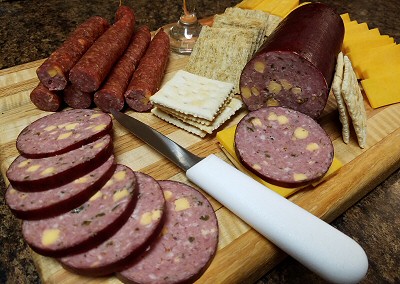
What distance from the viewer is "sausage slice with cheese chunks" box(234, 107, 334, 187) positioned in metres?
1.78

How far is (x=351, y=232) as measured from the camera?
185 centimetres

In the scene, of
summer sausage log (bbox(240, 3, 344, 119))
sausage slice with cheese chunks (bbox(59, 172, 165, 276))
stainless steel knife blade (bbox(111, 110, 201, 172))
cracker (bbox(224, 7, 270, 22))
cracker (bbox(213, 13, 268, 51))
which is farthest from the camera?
cracker (bbox(224, 7, 270, 22))

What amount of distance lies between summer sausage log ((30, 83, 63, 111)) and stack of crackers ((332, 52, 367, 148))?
4.87 ft

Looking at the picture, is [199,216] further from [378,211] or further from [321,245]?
[378,211]

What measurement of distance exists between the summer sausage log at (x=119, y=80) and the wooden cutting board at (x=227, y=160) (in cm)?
12

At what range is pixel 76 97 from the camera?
2.21 m

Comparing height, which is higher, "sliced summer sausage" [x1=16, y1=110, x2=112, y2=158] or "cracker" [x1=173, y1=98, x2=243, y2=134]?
"sliced summer sausage" [x1=16, y1=110, x2=112, y2=158]

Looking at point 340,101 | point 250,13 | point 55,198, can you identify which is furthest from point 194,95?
point 250,13

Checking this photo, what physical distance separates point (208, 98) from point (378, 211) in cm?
104

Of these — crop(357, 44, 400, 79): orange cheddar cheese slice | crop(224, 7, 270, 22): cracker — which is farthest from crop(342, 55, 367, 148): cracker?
crop(224, 7, 270, 22): cracker

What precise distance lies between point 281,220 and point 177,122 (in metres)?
0.91

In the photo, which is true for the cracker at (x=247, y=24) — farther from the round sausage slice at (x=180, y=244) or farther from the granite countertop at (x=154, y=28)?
the round sausage slice at (x=180, y=244)

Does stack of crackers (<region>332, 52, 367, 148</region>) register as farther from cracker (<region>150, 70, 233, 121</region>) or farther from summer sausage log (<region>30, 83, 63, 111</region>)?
summer sausage log (<region>30, 83, 63, 111</region>)

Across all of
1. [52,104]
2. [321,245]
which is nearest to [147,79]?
[52,104]
